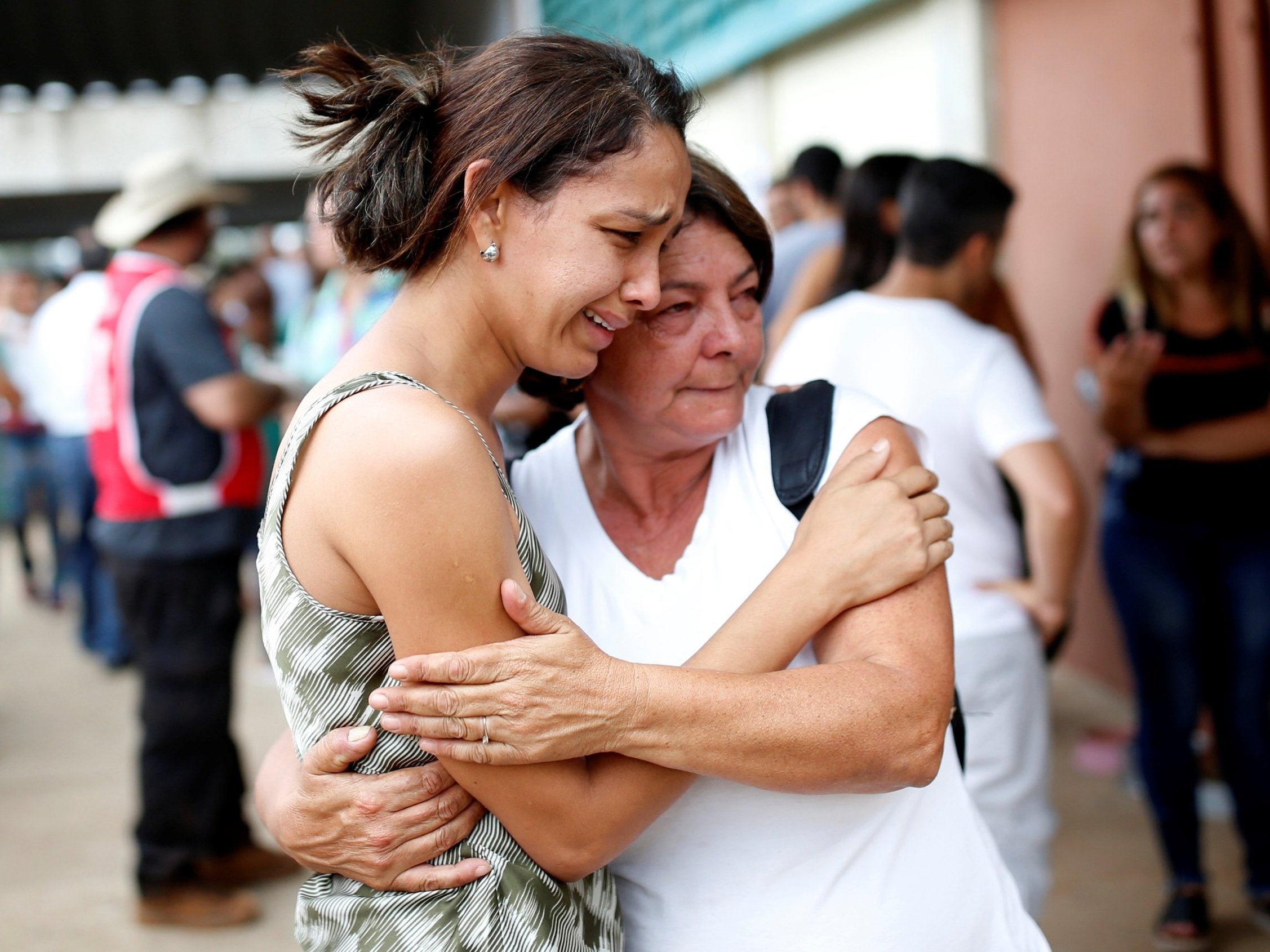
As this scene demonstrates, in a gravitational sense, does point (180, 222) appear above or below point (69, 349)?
above

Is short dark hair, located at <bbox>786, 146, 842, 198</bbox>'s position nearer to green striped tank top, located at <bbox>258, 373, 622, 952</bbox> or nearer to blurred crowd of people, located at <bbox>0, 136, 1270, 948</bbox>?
blurred crowd of people, located at <bbox>0, 136, 1270, 948</bbox>

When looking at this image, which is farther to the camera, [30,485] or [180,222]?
[30,485]

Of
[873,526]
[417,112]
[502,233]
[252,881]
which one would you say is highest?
[417,112]

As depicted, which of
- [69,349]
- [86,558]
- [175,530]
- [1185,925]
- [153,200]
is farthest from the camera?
[86,558]

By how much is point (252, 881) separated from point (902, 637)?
138 inches

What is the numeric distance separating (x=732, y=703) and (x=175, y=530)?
305 cm

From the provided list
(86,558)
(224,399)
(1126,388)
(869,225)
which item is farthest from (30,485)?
(1126,388)

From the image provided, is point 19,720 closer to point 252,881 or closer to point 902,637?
point 252,881

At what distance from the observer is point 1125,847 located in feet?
13.2

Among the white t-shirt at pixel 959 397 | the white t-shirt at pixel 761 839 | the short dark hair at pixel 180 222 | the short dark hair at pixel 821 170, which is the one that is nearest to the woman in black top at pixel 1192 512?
the white t-shirt at pixel 959 397

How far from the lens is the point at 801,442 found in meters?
1.63

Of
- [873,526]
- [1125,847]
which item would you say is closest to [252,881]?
[1125,847]

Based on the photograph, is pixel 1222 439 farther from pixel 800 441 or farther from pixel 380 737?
pixel 380 737

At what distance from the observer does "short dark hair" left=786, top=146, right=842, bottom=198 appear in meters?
5.14
